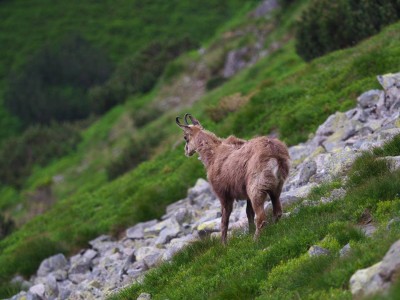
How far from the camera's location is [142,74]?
54312 millimetres

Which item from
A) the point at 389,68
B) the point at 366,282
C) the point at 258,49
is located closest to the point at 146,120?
the point at 258,49

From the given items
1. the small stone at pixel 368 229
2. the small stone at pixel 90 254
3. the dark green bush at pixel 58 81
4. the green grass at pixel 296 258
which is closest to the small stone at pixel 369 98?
the green grass at pixel 296 258

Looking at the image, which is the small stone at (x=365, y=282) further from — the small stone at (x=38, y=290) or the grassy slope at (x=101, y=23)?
the grassy slope at (x=101, y=23)

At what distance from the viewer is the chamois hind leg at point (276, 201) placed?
34.8 feet

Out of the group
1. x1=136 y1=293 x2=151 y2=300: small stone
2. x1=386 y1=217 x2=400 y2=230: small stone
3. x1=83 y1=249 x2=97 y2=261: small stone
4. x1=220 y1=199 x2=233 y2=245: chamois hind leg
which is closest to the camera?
x1=386 y1=217 x2=400 y2=230: small stone

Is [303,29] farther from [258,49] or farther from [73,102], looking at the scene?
[73,102]

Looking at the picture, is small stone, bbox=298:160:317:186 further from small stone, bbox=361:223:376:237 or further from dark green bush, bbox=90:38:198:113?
dark green bush, bbox=90:38:198:113

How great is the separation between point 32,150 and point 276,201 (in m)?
46.5

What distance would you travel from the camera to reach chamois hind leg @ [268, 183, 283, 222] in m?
10.6

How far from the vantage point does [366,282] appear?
730 centimetres

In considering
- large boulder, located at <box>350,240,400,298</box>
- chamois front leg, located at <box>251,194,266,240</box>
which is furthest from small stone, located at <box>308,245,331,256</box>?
chamois front leg, located at <box>251,194,266,240</box>

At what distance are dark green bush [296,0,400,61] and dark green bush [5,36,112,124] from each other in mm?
49089

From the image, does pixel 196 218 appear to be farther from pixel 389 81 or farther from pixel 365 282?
pixel 365 282

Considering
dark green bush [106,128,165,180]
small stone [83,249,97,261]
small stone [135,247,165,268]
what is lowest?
dark green bush [106,128,165,180]
